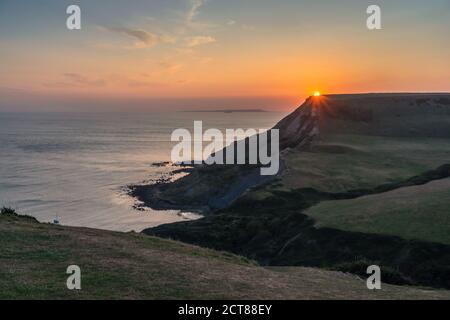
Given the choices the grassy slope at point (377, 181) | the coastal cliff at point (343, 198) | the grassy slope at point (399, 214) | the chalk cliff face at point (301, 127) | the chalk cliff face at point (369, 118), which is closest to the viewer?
the coastal cliff at point (343, 198)

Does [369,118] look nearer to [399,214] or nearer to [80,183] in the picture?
[80,183]

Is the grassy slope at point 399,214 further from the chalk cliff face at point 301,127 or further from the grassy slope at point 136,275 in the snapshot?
the chalk cliff face at point 301,127

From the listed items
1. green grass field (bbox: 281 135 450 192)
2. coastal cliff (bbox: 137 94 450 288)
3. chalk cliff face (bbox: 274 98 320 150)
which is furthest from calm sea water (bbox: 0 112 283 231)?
chalk cliff face (bbox: 274 98 320 150)

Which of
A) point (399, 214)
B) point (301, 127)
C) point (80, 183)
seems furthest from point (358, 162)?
point (80, 183)

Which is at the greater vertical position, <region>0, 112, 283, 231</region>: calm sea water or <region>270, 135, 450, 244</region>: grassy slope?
<region>270, 135, 450, 244</region>: grassy slope

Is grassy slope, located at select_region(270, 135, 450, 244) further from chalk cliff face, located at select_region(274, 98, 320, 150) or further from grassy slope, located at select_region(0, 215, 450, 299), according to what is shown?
grassy slope, located at select_region(0, 215, 450, 299)

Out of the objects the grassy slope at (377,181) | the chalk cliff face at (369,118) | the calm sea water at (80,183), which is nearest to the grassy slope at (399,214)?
the grassy slope at (377,181)
